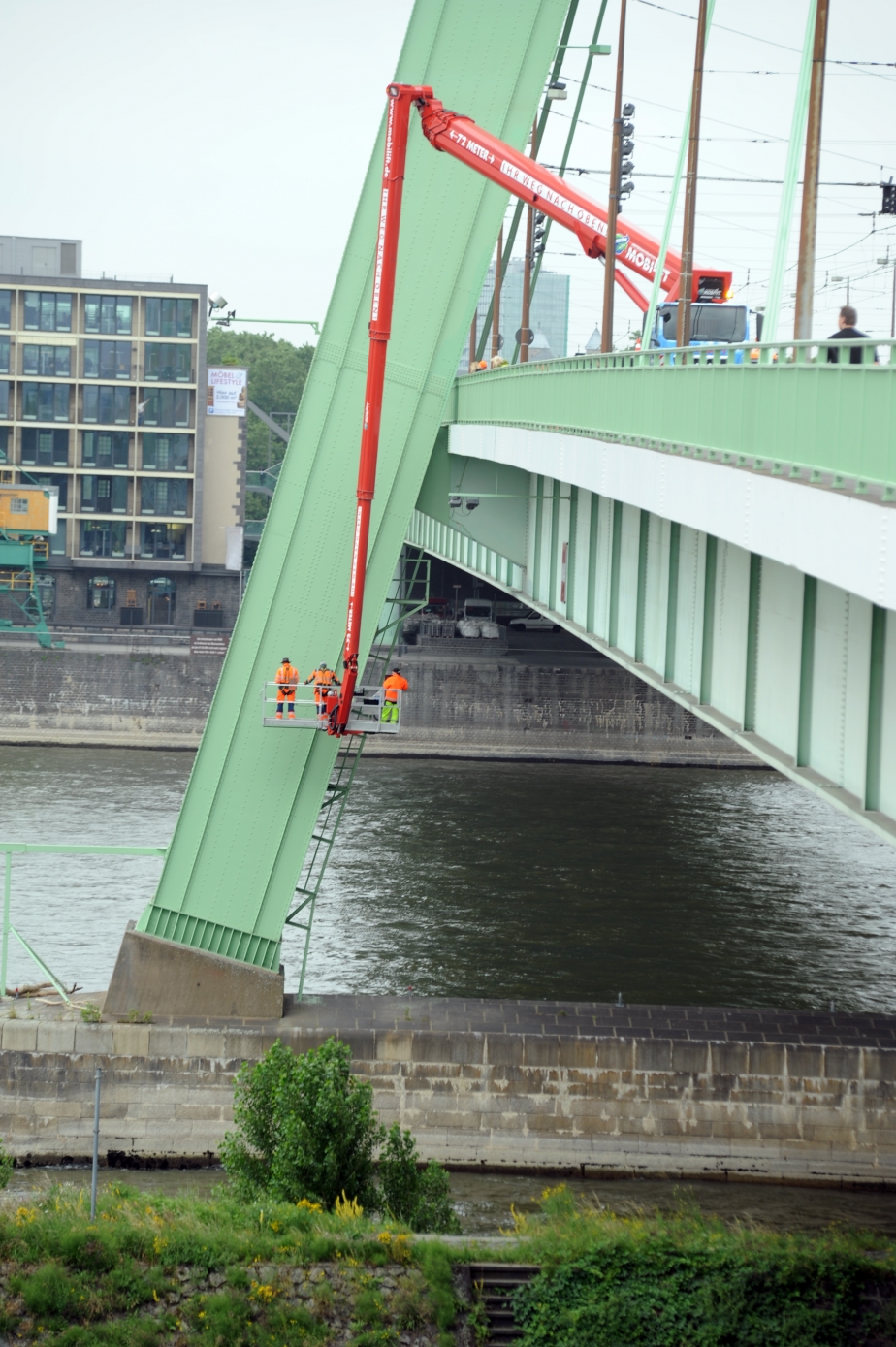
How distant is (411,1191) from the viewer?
1898 centimetres

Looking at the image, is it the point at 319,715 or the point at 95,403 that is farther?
the point at 95,403

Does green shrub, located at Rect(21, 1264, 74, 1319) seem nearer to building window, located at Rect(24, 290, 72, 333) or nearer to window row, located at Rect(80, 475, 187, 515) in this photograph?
window row, located at Rect(80, 475, 187, 515)

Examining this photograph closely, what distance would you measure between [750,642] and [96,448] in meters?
57.9

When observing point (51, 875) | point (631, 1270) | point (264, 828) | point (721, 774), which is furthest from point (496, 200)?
point (721, 774)

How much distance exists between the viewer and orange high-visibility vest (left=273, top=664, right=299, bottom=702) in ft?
75.9

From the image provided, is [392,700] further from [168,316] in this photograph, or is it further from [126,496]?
[126,496]

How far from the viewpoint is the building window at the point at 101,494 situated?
70.9 metres

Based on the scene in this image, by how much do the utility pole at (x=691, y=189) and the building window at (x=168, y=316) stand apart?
43620 mm


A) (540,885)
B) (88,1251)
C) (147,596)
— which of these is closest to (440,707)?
(147,596)

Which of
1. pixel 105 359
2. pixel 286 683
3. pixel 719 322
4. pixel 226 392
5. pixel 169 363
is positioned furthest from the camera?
pixel 226 392

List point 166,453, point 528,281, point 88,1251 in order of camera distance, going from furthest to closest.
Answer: point 166,453 < point 528,281 < point 88,1251

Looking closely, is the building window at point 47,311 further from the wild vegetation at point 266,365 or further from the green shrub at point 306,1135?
the green shrub at point 306,1135

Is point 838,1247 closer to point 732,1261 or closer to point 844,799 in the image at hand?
point 732,1261

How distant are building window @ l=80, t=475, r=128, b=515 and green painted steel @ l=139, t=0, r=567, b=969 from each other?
48731mm
